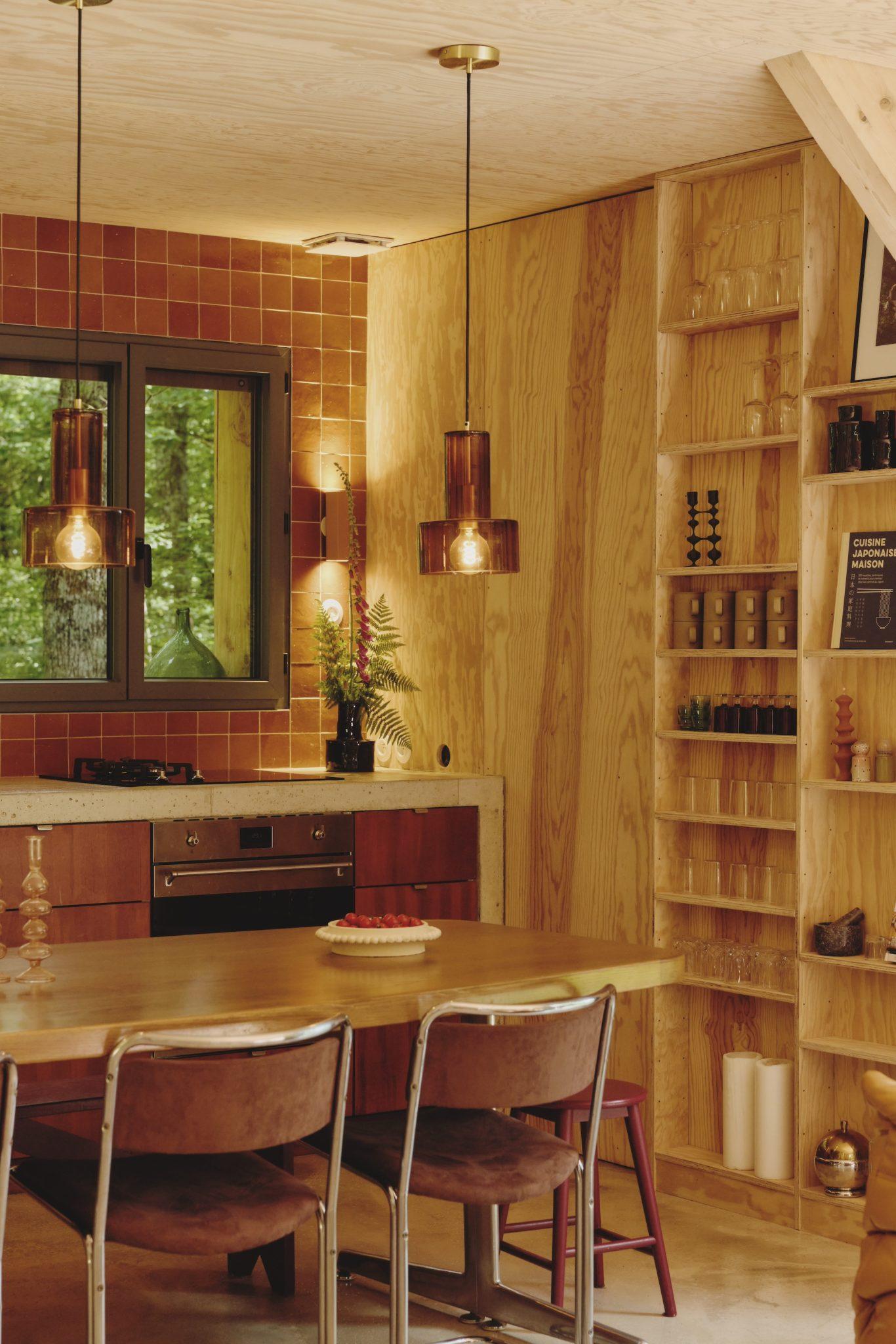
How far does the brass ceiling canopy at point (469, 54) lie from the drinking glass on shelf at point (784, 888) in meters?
2.22

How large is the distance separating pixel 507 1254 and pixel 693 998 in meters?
1.03

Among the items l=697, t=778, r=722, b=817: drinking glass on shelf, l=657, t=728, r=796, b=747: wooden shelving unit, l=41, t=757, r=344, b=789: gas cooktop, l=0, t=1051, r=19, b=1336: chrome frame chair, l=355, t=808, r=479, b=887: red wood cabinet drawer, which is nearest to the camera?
l=0, t=1051, r=19, b=1336: chrome frame chair

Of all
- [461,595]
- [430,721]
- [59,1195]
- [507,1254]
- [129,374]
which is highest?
[129,374]

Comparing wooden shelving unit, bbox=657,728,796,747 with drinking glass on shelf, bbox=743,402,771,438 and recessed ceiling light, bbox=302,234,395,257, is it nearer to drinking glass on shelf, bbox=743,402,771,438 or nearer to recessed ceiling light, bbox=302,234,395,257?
drinking glass on shelf, bbox=743,402,771,438

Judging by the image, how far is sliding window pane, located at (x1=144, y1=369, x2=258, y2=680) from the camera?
19.4 feet

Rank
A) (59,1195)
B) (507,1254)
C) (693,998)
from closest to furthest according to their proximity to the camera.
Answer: (59,1195) < (507,1254) < (693,998)

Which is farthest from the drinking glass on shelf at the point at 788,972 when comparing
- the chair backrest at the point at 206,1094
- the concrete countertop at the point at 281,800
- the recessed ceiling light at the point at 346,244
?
the recessed ceiling light at the point at 346,244

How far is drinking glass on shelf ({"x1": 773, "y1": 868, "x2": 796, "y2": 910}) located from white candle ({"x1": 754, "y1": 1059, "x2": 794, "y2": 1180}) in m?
0.44

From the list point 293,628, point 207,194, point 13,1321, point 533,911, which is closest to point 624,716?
point 533,911

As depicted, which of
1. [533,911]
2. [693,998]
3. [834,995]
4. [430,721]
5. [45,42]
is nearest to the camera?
[45,42]

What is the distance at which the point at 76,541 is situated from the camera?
3510mm

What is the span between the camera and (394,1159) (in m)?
3.35

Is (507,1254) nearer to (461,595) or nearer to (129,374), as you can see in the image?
(461,595)

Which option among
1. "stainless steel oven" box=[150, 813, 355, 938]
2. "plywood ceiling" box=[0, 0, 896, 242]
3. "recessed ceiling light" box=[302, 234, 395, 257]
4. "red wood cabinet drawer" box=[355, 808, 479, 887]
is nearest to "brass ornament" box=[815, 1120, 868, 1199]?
"red wood cabinet drawer" box=[355, 808, 479, 887]
